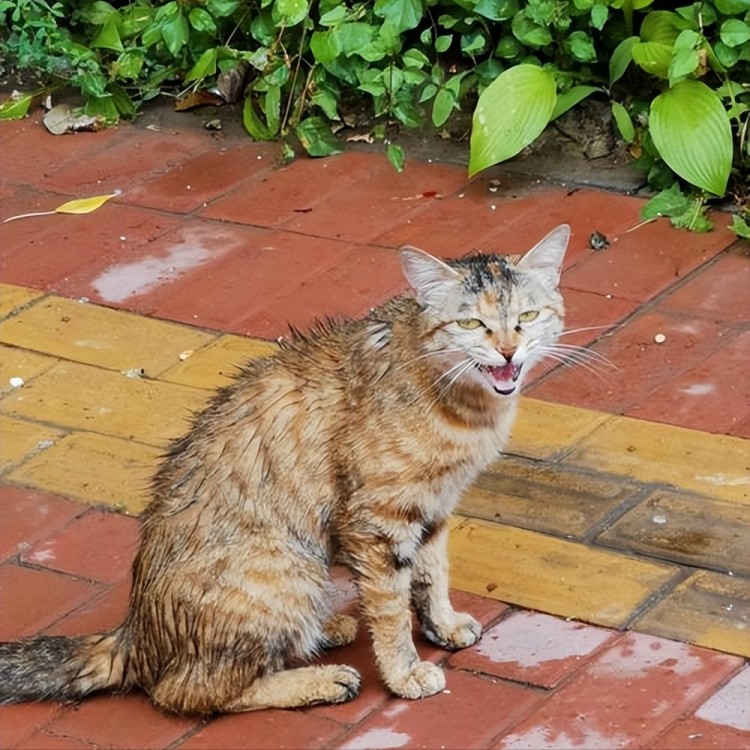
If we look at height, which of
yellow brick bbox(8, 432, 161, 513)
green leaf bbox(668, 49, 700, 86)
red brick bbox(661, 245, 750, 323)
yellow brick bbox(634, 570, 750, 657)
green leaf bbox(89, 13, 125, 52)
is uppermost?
green leaf bbox(668, 49, 700, 86)

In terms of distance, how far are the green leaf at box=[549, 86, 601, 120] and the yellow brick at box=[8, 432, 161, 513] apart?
2229 millimetres

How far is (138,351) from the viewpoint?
541 cm

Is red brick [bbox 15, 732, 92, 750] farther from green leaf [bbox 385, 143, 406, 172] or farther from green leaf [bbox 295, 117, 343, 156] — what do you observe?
green leaf [bbox 295, 117, 343, 156]

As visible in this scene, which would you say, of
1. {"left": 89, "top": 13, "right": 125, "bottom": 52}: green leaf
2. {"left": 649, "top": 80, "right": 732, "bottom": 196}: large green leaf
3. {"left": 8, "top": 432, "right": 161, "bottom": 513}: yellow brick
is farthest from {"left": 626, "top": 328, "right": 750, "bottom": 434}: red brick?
{"left": 89, "top": 13, "right": 125, "bottom": 52}: green leaf

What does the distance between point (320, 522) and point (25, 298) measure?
2366 millimetres

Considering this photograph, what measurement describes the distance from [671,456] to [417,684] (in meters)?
1.22

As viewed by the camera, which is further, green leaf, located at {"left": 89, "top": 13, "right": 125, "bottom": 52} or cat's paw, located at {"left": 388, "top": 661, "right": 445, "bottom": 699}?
green leaf, located at {"left": 89, "top": 13, "right": 125, "bottom": 52}

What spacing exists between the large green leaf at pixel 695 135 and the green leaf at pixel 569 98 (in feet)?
1.20

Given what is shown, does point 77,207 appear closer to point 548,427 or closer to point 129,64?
point 129,64

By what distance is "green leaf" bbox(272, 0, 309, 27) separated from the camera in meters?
6.55

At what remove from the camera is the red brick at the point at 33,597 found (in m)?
4.16

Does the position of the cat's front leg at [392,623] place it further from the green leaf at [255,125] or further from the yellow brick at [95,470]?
the green leaf at [255,125]

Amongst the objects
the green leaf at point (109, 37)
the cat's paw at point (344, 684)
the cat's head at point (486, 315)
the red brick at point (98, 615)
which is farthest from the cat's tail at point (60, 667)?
the green leaf at point (109, 37)

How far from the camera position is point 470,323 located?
3.72 meters
